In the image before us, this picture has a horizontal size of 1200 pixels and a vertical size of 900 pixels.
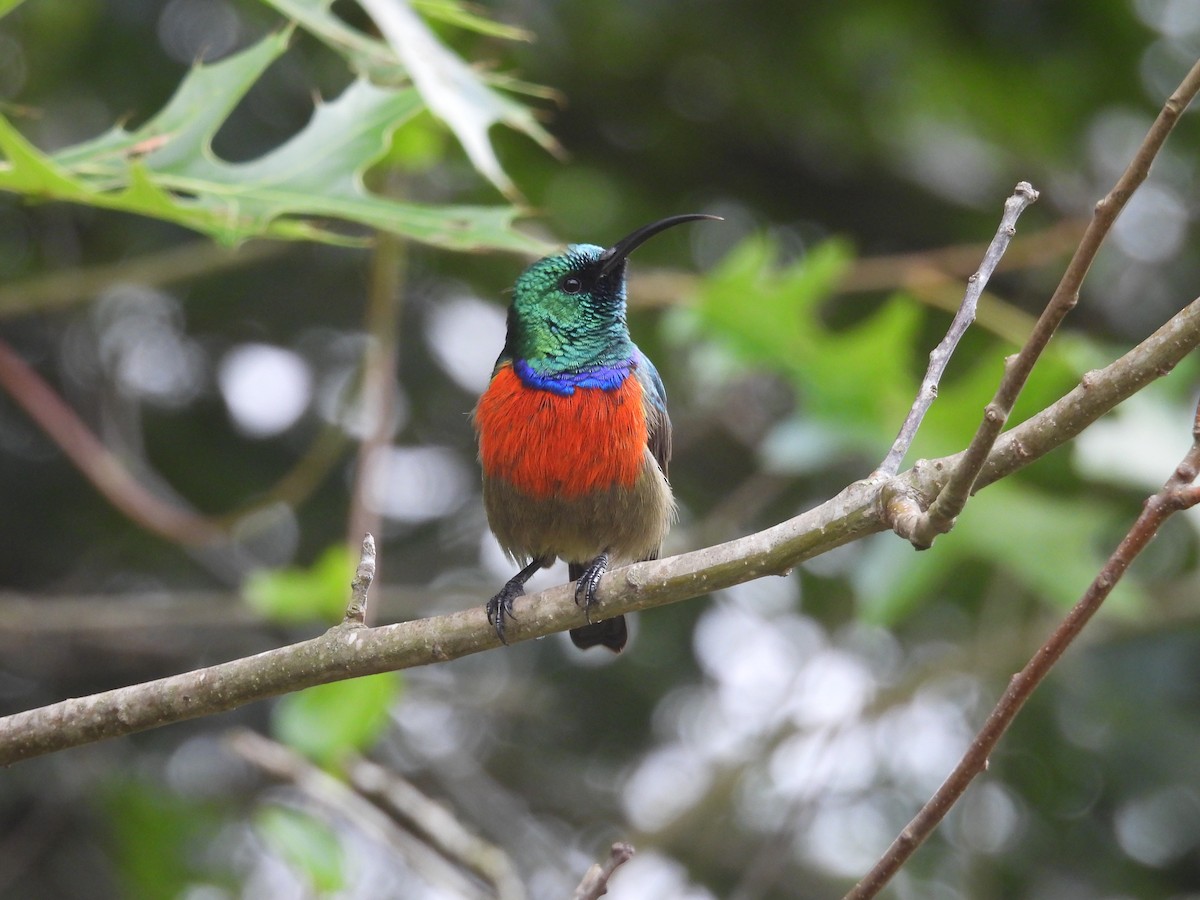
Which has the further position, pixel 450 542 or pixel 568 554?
pixel 450 542

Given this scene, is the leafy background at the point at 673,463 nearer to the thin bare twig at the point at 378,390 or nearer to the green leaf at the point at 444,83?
the thin bare twig at the point at 378,390

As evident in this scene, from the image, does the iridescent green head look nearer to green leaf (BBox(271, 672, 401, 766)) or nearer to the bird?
the bird

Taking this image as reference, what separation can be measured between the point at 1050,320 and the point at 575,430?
7.71ft

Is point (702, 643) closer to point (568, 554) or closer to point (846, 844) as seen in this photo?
point (846, 844)

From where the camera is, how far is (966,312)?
2469mm

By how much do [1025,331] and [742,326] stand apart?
3.58 ft

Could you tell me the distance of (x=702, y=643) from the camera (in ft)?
24.9

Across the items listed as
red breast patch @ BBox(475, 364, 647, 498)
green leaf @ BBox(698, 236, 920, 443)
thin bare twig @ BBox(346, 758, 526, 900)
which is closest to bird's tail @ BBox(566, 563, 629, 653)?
red breast patch @ BBox(475, 364, 647, 498)

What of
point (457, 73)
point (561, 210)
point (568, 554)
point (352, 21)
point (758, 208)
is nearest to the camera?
point (457, 73)

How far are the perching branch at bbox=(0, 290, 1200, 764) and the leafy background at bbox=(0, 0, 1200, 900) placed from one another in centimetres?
293

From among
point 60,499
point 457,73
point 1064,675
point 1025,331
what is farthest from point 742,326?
point 60,499

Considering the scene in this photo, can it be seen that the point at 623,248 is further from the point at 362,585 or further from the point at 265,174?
the point at 362,585

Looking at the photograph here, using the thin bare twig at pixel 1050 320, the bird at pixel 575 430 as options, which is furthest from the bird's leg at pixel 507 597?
the thin bare twig at pixel 1050 320

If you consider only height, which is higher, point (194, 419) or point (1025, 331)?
point (194, 419)
